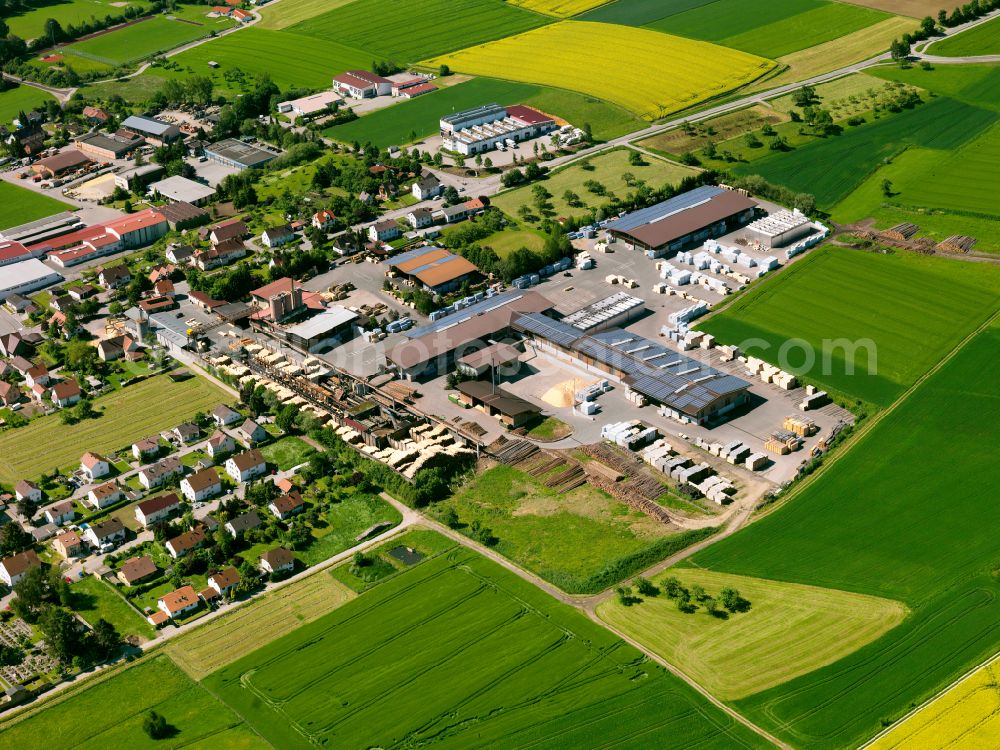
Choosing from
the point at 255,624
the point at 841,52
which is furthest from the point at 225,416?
the point at 841,52

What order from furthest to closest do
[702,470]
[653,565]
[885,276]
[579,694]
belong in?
[885,276]
[702,470]
[653,565]
[579,694]

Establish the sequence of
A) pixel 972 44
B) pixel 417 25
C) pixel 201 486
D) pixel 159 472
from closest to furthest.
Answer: pixel 201 486, pixel 159 472, pixel 972 44, pixel 417 25

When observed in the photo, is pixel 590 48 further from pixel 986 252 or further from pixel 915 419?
pixel 915 419

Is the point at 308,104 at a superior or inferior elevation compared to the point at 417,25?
inferior

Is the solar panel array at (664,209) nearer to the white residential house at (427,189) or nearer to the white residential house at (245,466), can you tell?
the white residential house at (427,189)

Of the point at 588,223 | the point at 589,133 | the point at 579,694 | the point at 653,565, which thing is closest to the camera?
the point at 579,694

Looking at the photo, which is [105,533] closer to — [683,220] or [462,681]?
[462,681]

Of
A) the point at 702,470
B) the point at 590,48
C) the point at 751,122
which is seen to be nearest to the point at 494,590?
the point at 702,470
